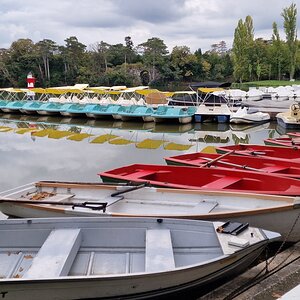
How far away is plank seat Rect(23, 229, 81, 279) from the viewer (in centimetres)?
393

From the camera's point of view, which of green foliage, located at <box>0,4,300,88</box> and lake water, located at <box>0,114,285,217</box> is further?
green foliage, located at <box>0,4,300,88</box>

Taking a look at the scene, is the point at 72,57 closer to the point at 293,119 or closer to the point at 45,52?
Result: the point at 45,52

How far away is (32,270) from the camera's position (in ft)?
13.0

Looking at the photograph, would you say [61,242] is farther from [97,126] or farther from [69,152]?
[97,126]

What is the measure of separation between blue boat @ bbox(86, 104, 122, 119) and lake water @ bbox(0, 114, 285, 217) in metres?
0.56

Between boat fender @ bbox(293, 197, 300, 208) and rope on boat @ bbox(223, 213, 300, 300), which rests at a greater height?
boat fender @ bbox(293, 197, 300, 208)

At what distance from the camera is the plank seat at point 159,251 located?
4020 mm

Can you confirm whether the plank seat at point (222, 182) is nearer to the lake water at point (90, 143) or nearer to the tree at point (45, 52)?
the lake water at point (90, 143)

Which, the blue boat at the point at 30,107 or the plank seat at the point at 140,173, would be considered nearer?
the plank seat at the point at 140,173

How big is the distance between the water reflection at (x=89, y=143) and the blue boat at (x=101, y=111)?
657mm

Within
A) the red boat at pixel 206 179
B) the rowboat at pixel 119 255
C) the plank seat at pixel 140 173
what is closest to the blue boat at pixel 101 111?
the plank seat at pixel 140 173

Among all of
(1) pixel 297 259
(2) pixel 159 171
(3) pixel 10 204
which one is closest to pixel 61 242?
(3) pixel 10 204

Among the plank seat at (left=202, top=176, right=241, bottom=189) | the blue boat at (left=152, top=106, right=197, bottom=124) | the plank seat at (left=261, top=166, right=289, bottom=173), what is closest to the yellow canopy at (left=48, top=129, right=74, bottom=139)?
the blue boat at (left=152, top=106, right=197, bottom=124)

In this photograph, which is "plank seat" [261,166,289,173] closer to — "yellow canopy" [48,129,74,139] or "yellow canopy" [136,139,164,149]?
"yellow canopy" [136,139,164,149]
